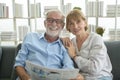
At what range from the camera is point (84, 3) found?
391 centimetres

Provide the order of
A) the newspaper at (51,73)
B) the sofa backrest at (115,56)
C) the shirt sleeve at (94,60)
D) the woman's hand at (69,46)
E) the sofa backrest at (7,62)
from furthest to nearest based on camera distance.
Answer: the sofa backrest at (7,62), the sofa backrest at (115,56), the woman's hand at (69,46), the shirt sleeve at (94,60), the newspaper at (51,73)

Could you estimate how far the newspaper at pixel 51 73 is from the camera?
5.23ft

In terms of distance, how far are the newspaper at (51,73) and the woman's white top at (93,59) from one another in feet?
0.76

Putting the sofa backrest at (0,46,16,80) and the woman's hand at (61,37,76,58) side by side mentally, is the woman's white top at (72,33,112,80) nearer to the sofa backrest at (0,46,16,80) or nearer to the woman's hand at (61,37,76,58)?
the woman's hand at (61,37,76,58)

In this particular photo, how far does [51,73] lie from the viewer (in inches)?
63.2

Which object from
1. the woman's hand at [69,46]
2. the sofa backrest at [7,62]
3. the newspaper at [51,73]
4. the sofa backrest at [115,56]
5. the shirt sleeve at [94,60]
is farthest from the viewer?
the sofa backrest at [7,62]

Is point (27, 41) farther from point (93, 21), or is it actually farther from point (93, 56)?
point (93, 21)

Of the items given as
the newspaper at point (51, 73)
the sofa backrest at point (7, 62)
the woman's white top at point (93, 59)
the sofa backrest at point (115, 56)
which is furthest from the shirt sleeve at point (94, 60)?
the sofa backrest at point (7, 62)

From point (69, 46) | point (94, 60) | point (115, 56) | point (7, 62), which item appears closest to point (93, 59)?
point (94, 60)

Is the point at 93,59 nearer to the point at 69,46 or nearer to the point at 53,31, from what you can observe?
the point at 69,46

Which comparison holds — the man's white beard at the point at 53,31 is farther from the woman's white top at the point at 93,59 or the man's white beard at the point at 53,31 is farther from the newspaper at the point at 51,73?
the newspaper at the point at 51,73

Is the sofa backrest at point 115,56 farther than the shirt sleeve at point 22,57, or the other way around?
the sofa backrest at point 115,56

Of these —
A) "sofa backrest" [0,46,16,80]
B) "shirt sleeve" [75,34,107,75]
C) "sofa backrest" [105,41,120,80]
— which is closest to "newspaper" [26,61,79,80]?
"shirt sleeve" [75,34,107,75]

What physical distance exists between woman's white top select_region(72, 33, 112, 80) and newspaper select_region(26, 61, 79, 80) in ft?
0.76
